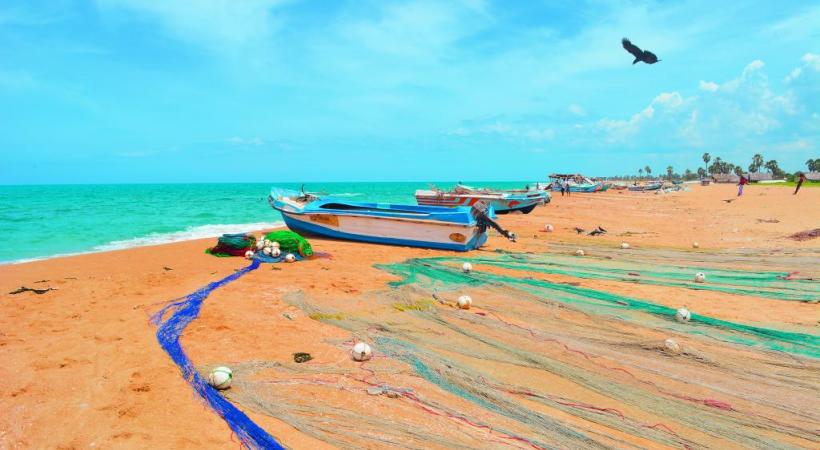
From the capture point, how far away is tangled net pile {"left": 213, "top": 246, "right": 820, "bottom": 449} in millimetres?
3207

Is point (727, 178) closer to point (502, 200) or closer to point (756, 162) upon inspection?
point (756, 162)

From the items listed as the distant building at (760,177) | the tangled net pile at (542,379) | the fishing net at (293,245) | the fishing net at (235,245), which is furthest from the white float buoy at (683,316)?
the distant building at (760,177)

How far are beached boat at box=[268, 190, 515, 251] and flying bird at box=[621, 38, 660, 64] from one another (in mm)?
4836

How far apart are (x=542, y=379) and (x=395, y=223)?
28.2 ft

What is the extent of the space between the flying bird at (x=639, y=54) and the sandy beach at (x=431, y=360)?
423cm

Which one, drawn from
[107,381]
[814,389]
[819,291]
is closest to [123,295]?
[107,381]

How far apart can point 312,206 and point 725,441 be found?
483 inches

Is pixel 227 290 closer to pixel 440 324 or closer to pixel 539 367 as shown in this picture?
pixel 440 324

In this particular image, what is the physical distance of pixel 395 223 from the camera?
1238cm

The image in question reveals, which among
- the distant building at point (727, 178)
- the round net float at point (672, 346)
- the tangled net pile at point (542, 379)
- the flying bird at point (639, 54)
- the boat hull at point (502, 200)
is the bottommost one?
the tangled net pile at point (542, 379)

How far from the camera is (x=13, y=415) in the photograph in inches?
133

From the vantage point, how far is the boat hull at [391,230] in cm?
1165

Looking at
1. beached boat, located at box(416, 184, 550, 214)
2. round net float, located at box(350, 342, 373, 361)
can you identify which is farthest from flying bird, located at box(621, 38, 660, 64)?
beached boat, located at box(416, 184, 550, 214)

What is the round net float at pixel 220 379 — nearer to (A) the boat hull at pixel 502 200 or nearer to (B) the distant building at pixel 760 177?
(A) the boat hull at pixel 502 200
